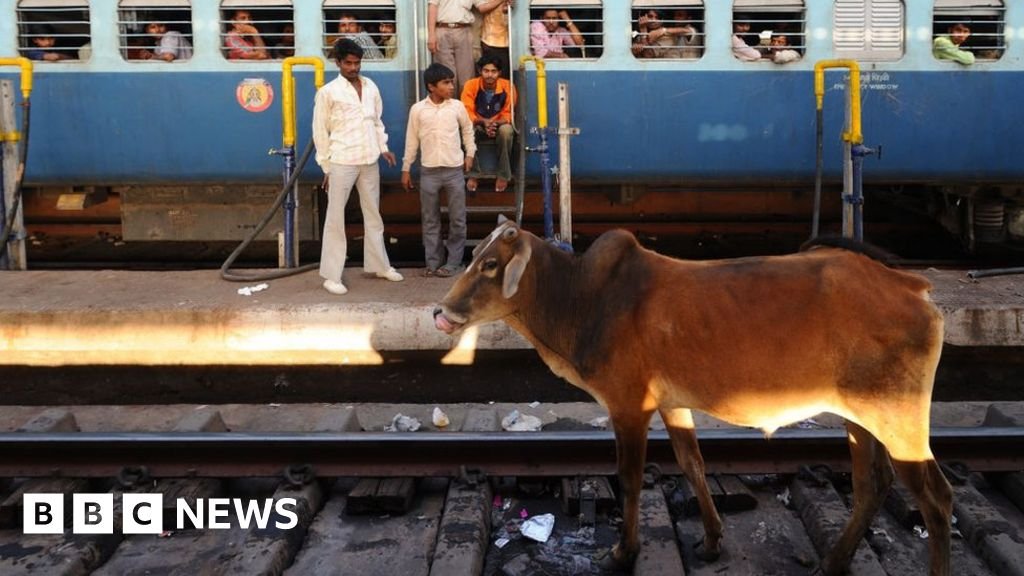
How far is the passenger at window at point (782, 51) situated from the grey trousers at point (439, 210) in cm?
351

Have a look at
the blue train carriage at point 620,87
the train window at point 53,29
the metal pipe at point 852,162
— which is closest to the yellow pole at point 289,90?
the blue train carriage at point 620,87

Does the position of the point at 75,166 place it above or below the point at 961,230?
above

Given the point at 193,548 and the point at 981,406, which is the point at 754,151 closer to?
the point at 981,406

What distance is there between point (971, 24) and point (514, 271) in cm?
796

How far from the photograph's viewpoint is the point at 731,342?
11.6 ft

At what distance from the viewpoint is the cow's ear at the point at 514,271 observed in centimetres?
374

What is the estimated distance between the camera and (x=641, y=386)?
3.70m

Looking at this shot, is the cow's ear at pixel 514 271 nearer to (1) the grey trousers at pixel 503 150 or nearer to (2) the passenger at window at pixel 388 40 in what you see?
Answer: (1) the grey trousers at pixel 503 150

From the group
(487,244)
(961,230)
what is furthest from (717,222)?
(487,244)

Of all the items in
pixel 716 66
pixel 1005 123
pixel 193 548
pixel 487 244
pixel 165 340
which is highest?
pixel 716 66

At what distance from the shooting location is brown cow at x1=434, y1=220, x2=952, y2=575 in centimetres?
341

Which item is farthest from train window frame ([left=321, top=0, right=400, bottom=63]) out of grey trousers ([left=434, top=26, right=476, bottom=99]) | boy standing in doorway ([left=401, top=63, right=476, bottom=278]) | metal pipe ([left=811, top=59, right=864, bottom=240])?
metal pipe ([left=811, top=59, right=864, bottom=240])

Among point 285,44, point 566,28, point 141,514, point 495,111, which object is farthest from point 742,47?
point 141,514

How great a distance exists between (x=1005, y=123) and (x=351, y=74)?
263 inches
